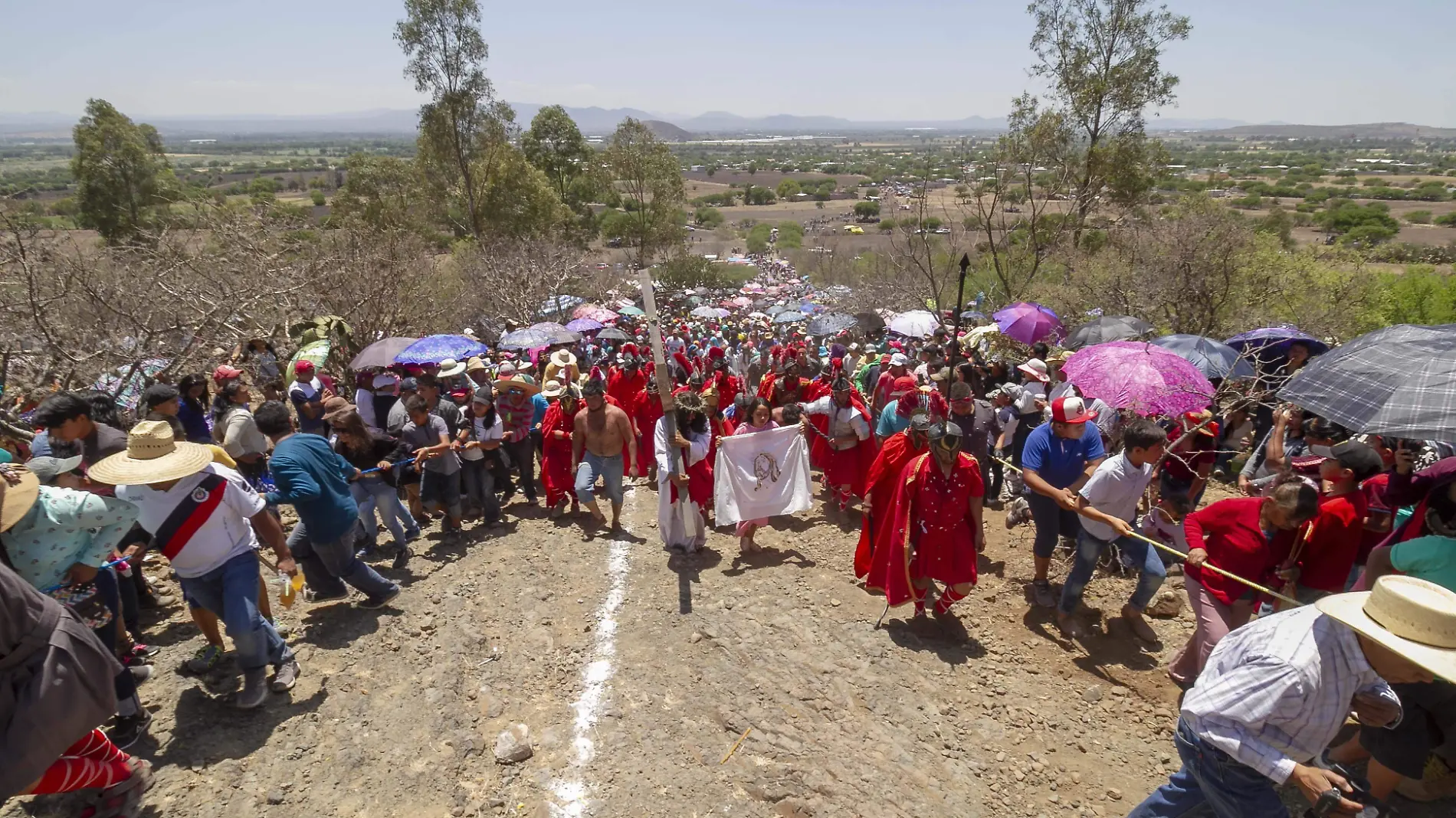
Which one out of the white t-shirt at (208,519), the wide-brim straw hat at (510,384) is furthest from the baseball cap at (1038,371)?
the white t-shirt at (208,519)

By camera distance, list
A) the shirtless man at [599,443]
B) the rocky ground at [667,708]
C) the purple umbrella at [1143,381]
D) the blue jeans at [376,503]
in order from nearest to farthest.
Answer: the rocky ground at [667,708] → the blue jeans at [376,503] → the purple umbrella at [1143,381] → the shirtless man at [599,443]

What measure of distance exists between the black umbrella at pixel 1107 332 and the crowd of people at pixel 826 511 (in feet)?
5.72

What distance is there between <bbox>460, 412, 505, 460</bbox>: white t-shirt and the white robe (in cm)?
163

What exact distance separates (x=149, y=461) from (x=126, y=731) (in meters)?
1.37

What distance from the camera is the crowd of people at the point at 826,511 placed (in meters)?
2.47

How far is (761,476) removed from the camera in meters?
6.34

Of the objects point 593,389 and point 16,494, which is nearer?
point 16,494

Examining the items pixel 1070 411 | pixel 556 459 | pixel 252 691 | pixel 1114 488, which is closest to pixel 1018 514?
pixel 1070 411

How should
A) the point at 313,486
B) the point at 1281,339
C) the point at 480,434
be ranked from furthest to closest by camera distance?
the point at 1281,339 → the point at 480,434 → the point at 313,486

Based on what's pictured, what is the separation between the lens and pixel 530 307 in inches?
675

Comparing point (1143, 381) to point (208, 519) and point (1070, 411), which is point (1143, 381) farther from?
point (208, 519)

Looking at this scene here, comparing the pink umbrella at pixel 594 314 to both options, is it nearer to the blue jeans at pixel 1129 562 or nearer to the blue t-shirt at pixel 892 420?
the blue t-shirt at pixel 892 420

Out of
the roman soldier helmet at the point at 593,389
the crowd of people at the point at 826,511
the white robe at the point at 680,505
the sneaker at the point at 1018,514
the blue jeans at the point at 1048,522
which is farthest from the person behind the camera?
the sneaker at the point at 1018,514

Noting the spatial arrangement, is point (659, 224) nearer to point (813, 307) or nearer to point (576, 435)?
point (813, 307)
